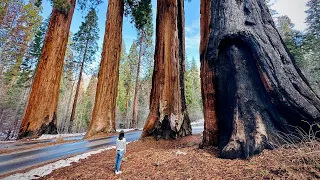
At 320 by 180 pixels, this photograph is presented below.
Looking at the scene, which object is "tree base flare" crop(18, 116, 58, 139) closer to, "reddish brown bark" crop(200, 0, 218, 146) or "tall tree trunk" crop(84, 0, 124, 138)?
"tall tree trunk" crop(84, 0, 124, 138)

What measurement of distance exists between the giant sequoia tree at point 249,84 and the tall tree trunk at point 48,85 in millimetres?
9838

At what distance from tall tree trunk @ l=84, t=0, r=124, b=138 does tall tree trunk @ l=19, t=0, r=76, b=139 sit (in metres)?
3.12

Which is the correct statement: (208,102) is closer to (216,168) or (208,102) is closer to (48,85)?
(216,168)

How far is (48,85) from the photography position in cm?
1045

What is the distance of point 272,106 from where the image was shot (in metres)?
3.34

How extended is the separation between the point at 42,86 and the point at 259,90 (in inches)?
446

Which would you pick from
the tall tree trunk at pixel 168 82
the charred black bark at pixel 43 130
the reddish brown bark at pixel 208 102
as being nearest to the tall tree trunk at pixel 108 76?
the charred black bark at pixel 43 130

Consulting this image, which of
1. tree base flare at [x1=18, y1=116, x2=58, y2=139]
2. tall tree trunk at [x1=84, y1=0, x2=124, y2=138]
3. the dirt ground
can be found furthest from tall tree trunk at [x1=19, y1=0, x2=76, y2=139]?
the dirt ground

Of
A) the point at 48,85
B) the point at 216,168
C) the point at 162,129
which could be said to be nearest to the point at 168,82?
the point at 162,129

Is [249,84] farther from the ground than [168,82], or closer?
closer

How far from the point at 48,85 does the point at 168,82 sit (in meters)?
7.92

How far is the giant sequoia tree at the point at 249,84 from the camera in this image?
308cm

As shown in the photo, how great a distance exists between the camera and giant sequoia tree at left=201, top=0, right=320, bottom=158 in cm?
308

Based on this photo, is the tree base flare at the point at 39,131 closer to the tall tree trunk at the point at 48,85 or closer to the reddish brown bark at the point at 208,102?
the tall tree trunk at the point at 48,85
